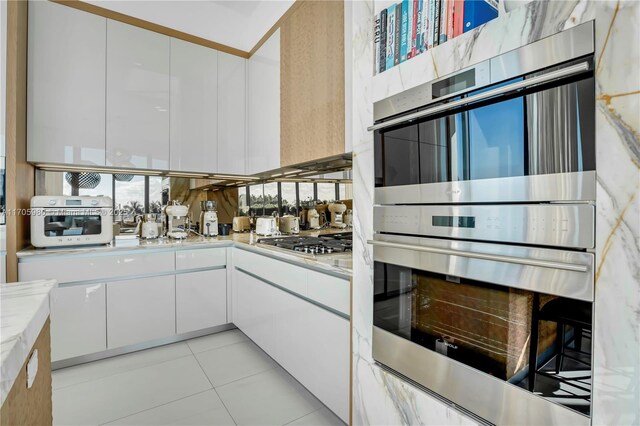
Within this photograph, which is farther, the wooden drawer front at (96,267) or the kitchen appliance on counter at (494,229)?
the wooden drawer front at (96,267)

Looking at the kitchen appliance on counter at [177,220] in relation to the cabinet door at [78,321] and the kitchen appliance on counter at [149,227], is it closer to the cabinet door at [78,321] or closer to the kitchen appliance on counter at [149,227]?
the kitchen appliance on counter at [149,227]

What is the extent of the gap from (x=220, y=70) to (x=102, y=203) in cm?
158

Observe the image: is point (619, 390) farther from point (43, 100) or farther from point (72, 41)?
point (72, 41)

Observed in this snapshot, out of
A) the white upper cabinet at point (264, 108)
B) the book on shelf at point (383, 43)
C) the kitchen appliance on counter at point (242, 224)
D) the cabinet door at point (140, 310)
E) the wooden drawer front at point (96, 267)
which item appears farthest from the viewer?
the kitchen appliance on counter at point (242, 224)

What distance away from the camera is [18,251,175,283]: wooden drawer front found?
208 centimetres

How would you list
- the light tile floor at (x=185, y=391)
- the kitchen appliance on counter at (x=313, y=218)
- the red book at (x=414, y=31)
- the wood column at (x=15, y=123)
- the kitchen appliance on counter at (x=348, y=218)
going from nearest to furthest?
the red book at (x=414, y=31), the light tile floor at (x=185, y=391), the wood column at (x=15, y=123), the kitchen appliance on counter at (x=348, y=218), the kitchen appliance on counter at (x=313, y=218)

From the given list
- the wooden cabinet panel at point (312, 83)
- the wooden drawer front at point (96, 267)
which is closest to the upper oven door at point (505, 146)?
the wooden cabinet panel at point (312, 83)

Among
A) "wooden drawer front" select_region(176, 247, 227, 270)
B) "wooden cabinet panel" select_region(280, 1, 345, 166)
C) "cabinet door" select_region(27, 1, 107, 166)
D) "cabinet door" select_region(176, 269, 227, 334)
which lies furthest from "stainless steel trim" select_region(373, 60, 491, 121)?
"cabinet door" select_region(27, 1, 107, 166)

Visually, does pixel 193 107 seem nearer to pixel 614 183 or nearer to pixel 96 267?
pixel 96 267

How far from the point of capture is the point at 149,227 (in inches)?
109

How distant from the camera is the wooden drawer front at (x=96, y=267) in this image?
208cm

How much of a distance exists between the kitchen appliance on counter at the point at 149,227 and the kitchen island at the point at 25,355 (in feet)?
6.28

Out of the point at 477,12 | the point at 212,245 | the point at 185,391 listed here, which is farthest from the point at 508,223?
the point at 212,245

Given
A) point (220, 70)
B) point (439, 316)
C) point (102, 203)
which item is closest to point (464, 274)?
point (439, 316)
